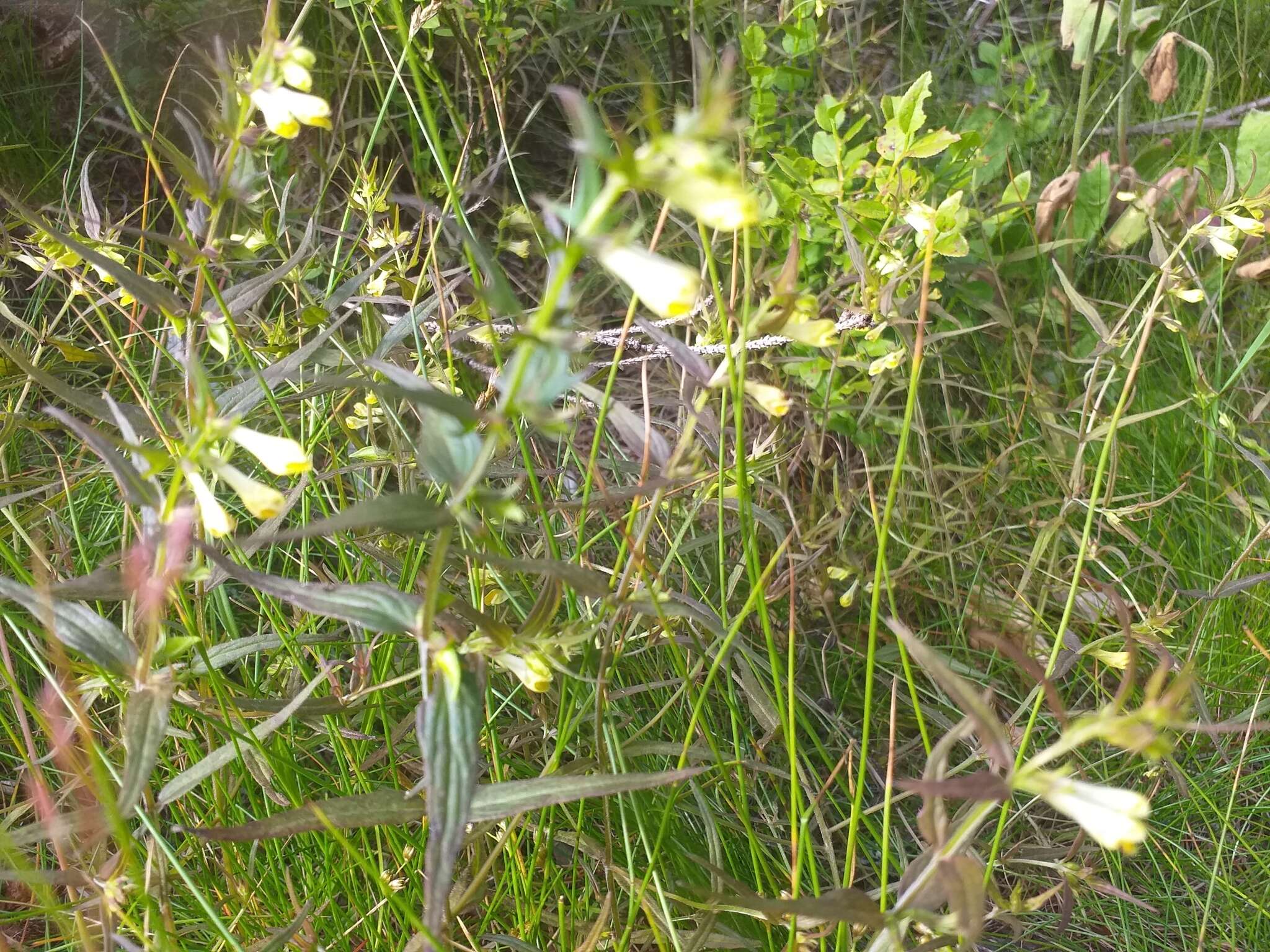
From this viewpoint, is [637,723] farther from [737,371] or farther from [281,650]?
[737,371]

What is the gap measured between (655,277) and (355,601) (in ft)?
0.60

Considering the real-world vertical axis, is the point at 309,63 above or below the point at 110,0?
above

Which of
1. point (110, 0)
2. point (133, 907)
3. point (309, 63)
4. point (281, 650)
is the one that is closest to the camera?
point (309, 63)

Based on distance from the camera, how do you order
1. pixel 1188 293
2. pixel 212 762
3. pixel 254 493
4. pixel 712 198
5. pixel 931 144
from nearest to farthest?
pixel 712 198 < pixel 254 493 < pixel 212 762 < pixel 1188 293 < pixel 931 144

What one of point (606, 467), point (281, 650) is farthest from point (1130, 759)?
point (281, 650)

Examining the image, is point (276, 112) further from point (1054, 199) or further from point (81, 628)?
point (1054, 199)

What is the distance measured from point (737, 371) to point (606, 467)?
1.81 ft

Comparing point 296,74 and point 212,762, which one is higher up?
point 296,74

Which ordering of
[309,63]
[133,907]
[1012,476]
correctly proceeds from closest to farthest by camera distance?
[309,63] < [133,907] < [1012,476]

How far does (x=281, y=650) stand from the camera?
2.65ft

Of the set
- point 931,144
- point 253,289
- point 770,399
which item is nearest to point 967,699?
point 770,399

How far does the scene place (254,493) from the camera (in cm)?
39

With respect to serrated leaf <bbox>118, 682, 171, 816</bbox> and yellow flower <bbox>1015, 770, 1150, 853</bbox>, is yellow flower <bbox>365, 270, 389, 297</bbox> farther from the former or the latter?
yellow flower <bbox>1015, 770, 1150, 853</bbox>

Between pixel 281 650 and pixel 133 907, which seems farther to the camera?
pixel 281 650
